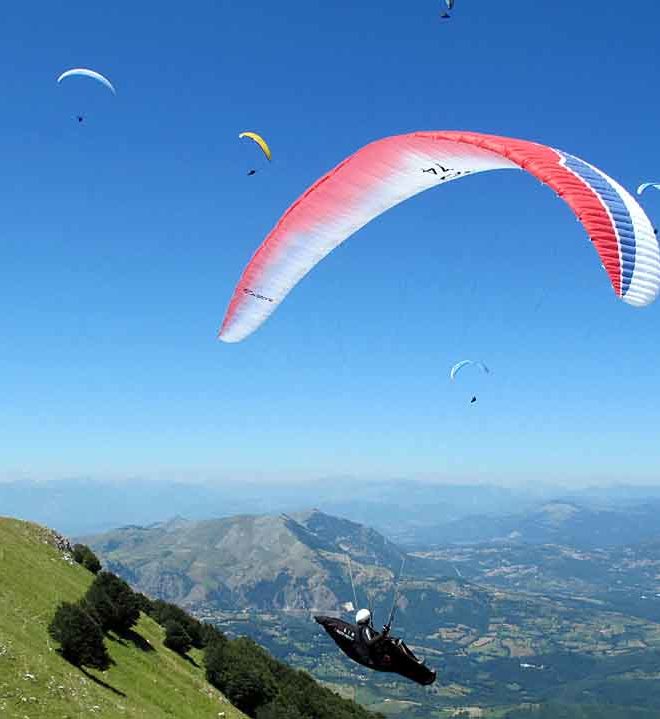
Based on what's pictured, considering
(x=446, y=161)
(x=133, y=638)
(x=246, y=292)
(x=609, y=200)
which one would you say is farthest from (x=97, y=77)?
(x=133, y=638)

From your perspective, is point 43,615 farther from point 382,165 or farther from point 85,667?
point 382,165

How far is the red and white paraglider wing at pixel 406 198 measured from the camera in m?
15.0

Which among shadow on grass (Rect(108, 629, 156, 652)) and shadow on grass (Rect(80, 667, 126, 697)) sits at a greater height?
shadow on grass (Rect(80, 667, 126, 697))

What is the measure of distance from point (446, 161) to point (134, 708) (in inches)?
1256

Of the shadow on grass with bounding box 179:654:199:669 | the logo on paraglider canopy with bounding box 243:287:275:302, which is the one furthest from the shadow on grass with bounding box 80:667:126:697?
the logo on paraglider canopy with bounding box 243:287:275:302

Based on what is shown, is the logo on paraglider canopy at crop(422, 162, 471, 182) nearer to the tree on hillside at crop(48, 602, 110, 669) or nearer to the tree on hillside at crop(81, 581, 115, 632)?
the tree on hillside at crop(48, 602, 110, 669)

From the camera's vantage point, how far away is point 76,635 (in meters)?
39.4

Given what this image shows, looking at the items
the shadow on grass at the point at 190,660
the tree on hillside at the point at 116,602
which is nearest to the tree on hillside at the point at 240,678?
the shadow on grass at the point at 190,660

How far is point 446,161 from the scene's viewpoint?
21641 mm

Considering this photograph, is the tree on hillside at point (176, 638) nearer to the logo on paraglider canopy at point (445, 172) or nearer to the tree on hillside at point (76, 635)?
the tree on hillside at point (76, 635)

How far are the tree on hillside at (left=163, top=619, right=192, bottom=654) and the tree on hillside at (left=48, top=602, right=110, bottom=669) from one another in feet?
57.8

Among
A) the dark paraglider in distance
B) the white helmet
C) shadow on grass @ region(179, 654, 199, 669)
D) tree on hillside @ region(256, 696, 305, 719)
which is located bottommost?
tree on hillside @ region(256, 696, 305, 719)

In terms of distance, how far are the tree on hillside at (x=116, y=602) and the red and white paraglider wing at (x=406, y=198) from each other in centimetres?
3334

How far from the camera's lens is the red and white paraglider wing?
15.0 m
